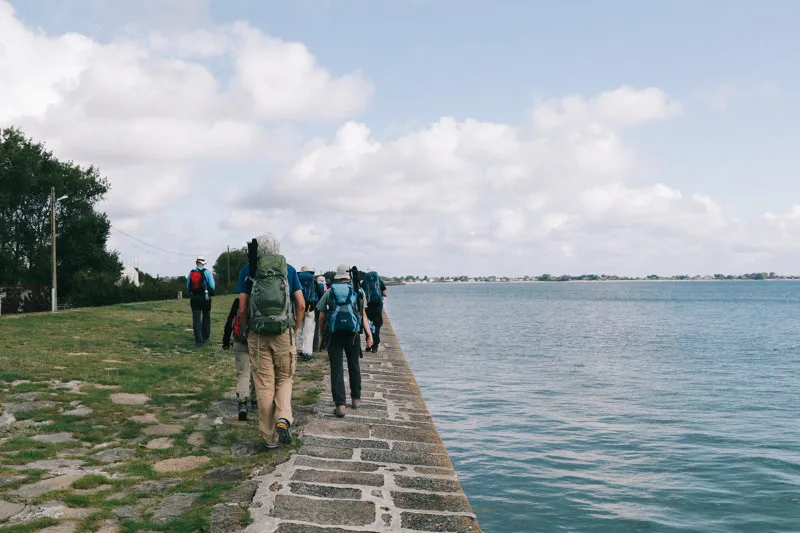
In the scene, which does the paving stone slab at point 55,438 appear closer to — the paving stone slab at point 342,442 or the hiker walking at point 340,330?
the paving stone slab at point 342,442

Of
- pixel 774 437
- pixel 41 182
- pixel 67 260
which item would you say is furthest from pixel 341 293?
pixel 41 182

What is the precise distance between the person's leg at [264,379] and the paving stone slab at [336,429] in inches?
23.1

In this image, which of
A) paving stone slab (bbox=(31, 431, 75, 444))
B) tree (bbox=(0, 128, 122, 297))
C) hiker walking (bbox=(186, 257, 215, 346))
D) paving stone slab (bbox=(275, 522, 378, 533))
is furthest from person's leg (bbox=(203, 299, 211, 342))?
tree (bbox=(0, 128, 122, 297))

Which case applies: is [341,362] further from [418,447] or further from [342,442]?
[418,447]

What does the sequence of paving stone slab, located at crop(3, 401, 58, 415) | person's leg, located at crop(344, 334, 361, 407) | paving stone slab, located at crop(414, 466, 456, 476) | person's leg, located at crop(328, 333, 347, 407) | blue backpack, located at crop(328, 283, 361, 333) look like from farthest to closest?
person's leg, located at crop(344, 334, 361, 407) < blue backpack, located at crop(328, 283, 361, 333) < person's leg, located at crop(328, 333, 347, 407) < paving stone slab, located at crop(3, 401, 58, 415) < paving stone slab, located at crop(414, 466, 456, 476)

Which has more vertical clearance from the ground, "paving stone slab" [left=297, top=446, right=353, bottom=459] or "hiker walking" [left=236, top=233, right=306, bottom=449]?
"hiker walking" [left=236, top=233, right=306, bottom=449]

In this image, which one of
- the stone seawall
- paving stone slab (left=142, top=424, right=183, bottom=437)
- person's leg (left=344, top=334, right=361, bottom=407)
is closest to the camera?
the stone seawall

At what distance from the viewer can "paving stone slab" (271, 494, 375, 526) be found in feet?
13.9

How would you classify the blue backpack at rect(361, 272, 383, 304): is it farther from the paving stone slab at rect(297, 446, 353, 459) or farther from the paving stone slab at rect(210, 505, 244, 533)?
the paving stone slab at rect(210, 505, 244, 533)

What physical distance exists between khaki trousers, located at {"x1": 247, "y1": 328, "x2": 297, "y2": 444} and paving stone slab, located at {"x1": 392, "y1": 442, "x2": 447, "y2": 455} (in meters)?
1.15

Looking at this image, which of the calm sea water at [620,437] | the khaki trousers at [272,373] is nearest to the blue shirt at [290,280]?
the khaki trousers at [272,373]

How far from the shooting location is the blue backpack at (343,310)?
25.7ft

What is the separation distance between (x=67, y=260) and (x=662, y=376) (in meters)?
45.8

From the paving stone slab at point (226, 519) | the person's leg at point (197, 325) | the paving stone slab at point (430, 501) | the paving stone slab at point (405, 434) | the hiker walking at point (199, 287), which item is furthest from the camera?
the person's leg at point (197, 325)
